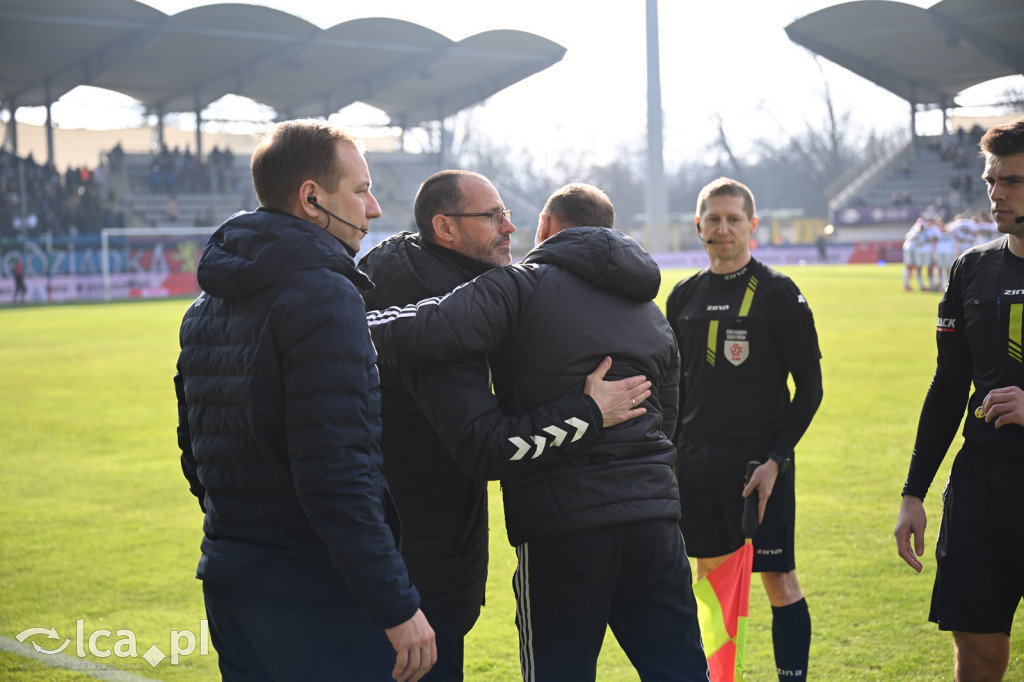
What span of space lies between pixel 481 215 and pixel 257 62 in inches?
1876

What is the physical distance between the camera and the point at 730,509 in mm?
4141

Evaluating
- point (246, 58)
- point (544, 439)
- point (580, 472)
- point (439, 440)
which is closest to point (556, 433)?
point (544, 439)

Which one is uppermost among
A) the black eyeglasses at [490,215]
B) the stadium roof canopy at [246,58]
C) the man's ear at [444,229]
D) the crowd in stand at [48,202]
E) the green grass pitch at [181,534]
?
the stadium roof canopy at [246,58]

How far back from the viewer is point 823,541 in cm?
616

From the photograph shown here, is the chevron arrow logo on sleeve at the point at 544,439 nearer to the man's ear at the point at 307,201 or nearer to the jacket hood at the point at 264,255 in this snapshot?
the jacket hood at the point at 264,255

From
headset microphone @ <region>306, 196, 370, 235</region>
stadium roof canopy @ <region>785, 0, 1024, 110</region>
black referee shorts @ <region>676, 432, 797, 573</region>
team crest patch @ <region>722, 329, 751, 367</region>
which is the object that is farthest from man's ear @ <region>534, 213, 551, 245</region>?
stadium roof canopy @ <region>785, 0, 1024, 110</region>

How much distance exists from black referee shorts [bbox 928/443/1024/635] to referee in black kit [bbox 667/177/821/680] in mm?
881

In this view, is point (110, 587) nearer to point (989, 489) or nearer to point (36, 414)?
point (989, 489)

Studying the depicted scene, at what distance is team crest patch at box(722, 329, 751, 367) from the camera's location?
168 inches

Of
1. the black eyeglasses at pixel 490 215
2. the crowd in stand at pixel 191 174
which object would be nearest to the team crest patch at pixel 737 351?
A: the black eyeglasses at pixel 490 215

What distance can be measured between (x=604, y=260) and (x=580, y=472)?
0.59m

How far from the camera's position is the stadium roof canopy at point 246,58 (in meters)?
39.9

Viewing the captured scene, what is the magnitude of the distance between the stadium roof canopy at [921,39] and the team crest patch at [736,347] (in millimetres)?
47364

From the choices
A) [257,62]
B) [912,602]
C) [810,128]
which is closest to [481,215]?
[912,602]
